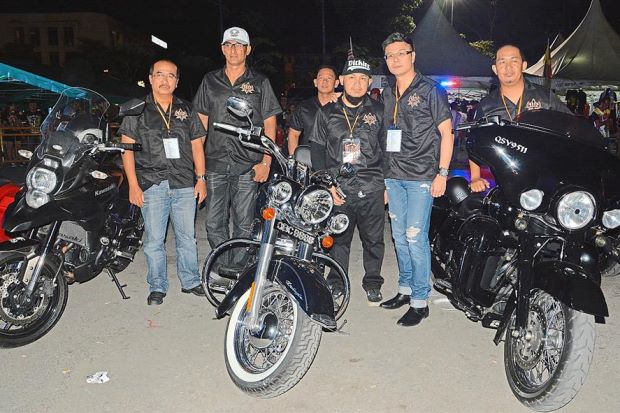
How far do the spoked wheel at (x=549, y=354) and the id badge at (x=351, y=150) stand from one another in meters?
1.89

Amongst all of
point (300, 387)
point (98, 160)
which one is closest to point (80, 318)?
point (98, 160)

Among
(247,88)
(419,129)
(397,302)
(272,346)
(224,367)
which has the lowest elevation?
(224,367)

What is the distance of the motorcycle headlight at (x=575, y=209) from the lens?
297cm

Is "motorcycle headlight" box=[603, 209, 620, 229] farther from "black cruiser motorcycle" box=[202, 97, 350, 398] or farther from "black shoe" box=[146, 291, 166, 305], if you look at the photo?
"black shoe" box=[146, 291, 166, 305]

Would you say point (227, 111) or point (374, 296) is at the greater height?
point (227, 111)

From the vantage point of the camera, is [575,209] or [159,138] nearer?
[575,209]

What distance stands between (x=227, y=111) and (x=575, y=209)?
303 centimetres

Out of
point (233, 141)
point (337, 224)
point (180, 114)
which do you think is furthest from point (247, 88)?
point (337, 224)

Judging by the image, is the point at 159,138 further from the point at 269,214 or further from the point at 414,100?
the point at 414,100

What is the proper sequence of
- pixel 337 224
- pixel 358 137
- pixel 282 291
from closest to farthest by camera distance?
pixel 282 291
pixel 337 224
pixel 358 137

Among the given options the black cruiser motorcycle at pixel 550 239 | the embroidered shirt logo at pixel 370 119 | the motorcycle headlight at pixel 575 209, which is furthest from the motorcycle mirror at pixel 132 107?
the motorcycle headlight at pixel 575 209

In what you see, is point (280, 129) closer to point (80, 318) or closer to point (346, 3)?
point (80, 318)

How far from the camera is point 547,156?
3.16 meters

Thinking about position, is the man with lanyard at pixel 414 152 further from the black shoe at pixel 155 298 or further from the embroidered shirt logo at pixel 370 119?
the black shoe at pixel 155 298
